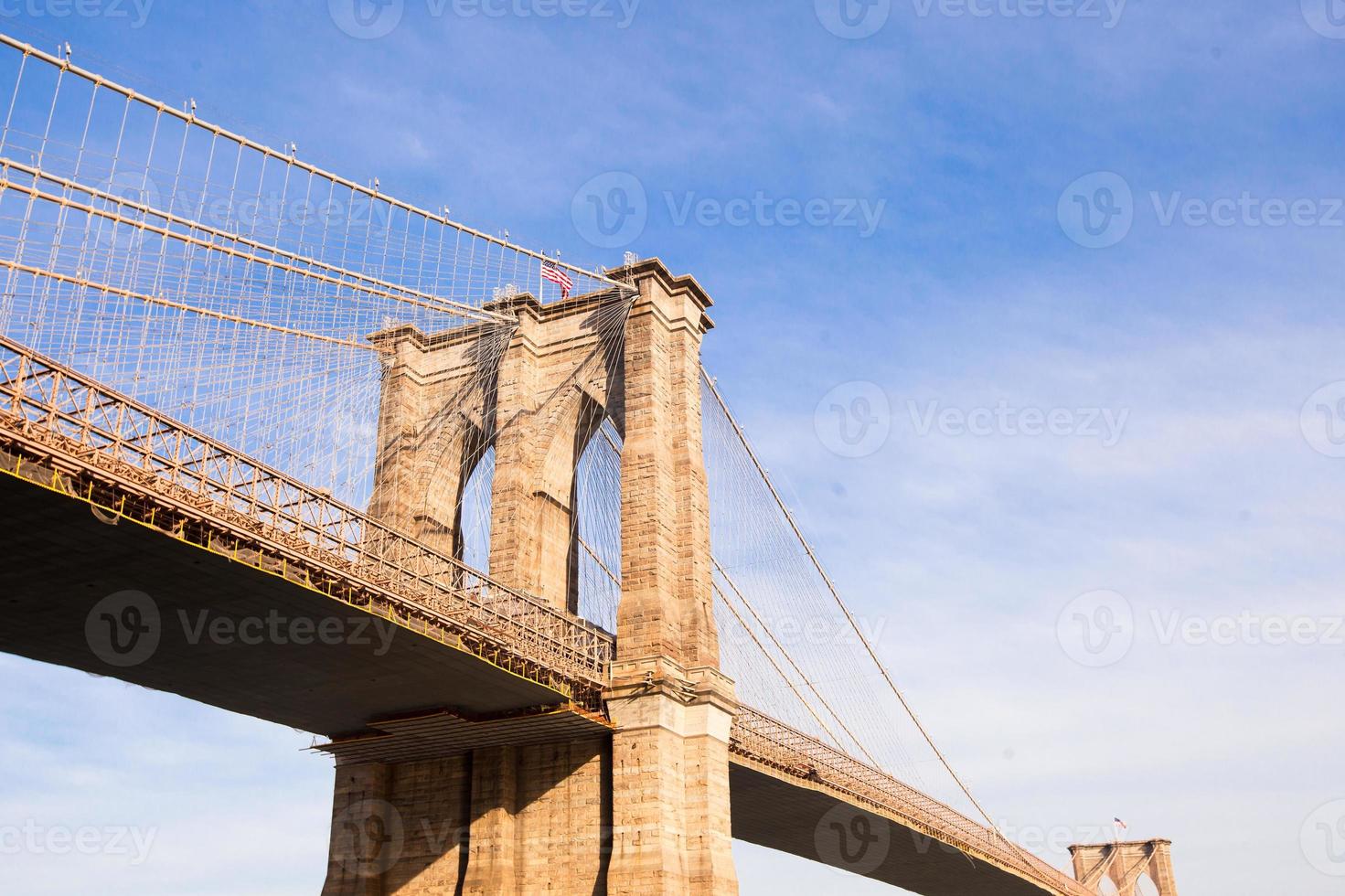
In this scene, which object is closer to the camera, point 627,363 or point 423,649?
point 423,649

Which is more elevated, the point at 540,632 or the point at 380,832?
the point at 540,632

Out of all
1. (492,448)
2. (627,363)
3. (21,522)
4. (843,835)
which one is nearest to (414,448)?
(492,448)

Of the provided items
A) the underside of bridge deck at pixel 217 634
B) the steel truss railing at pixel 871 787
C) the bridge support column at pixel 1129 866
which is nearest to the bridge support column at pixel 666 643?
the underside of bridge deck at pixel 217 634

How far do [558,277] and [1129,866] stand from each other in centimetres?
9249

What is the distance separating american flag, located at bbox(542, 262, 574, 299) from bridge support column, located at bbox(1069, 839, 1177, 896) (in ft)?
291

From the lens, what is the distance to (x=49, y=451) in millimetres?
22953

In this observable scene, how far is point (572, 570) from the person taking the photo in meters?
47.6

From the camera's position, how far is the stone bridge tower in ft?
127

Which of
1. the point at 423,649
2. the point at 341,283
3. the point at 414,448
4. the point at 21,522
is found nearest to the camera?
the point at 21,522

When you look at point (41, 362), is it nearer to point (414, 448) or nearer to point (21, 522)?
point (21, 522)

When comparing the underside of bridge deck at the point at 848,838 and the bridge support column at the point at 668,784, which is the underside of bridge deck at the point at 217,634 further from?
the underside of bridge deck at the point at 848,838

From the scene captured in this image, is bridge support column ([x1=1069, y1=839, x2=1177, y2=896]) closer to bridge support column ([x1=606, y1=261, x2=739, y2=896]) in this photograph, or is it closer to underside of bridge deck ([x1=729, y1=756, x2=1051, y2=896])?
underside of bridge deck ([x1=729, y1=756, x2=1051, y2=896])

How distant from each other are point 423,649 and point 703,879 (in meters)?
11.9

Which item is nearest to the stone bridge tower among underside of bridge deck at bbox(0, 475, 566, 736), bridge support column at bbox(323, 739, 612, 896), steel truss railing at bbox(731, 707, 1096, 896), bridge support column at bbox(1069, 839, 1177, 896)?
bridge support column at bbox(323, 739, 612, 896)
